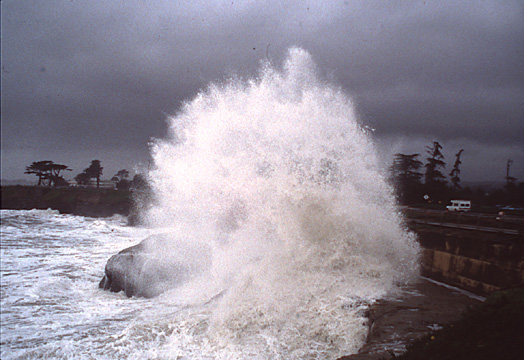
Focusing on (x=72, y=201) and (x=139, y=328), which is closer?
(x=139, y=328)

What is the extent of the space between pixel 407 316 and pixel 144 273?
7.10 metres

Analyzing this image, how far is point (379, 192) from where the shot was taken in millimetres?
13016

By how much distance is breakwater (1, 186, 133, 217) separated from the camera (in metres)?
41.9

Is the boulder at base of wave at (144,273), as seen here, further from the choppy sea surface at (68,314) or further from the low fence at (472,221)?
the low fence at (472,221)

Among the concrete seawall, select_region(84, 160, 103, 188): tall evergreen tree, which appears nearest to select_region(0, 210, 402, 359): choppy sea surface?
the concrete seawall

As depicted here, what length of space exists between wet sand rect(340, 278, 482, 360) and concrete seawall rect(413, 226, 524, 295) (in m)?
0.79

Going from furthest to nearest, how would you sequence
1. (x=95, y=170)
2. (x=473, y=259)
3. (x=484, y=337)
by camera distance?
(x=95, y=170), (x=473, y=259), (x=484, y=337)

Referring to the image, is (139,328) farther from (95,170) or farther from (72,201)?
(95,170)

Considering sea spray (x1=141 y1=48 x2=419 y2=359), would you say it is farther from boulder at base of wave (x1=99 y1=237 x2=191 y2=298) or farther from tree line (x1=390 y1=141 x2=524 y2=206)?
tree line (x1=390 y1=141 x2=524 y2=206)

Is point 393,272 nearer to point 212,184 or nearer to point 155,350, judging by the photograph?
point 155,350

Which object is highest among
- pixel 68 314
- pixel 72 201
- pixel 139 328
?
pixel 139 328

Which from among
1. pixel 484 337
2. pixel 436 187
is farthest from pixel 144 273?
pixel 436 187

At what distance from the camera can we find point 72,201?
45500mm

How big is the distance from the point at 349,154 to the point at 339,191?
1868mm
